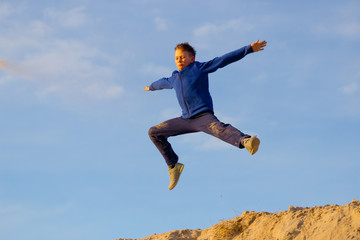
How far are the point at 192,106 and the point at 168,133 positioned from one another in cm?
76

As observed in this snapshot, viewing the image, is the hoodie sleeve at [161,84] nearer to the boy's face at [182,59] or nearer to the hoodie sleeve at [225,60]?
the boy's face at [182,59]

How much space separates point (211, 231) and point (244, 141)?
2.57 m

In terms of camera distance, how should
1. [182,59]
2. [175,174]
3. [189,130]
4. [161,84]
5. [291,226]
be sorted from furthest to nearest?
[161,84] → [175,174] → [182,59] → [189,130] → [291,226]

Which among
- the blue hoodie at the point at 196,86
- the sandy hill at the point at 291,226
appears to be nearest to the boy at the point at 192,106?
the blue hoodie at the point at 196,86

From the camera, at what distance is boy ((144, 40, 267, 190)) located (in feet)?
30.3

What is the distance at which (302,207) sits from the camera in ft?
33.0

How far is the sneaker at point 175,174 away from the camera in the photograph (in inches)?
410

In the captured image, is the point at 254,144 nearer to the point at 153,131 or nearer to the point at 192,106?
the point at 192,106

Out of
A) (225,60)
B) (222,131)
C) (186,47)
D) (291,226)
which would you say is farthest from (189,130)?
(291,226)

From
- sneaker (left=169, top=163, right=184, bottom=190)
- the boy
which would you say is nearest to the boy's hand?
the boy

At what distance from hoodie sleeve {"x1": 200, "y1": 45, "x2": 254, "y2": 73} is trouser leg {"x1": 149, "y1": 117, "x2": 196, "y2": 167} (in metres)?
1.02

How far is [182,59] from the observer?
9.98m

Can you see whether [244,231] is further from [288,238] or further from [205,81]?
[205,81]

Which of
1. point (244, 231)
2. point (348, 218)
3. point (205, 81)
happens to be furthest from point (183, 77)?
point (348, 218)
